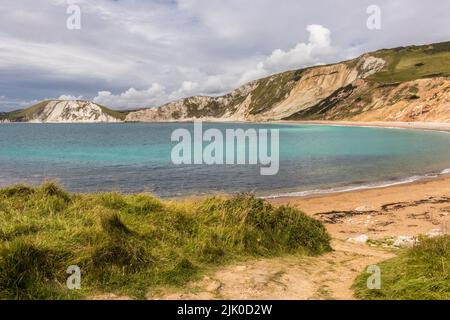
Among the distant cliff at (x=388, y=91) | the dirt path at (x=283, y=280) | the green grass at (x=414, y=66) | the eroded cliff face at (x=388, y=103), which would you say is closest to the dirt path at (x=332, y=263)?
the dirt path at (x=283, y=280)

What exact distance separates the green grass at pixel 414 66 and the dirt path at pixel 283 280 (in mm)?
150809

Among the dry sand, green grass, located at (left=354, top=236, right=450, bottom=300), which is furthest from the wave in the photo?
green grass, located at (left=354, top=236, right=450, bottom=300)

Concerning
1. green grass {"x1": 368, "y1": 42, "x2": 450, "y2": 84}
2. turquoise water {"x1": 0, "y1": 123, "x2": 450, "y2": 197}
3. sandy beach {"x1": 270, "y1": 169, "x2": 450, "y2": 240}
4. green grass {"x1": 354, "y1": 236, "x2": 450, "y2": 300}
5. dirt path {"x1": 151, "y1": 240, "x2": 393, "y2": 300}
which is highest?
green grass {"x1": 368, "y1": 42, "x2": 450, "y2": 84}

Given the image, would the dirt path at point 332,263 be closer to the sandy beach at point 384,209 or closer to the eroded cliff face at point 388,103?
the sandy beach at point 384,209

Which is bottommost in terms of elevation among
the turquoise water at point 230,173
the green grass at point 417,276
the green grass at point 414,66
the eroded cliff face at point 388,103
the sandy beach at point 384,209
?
the sandy beach at point 384,209

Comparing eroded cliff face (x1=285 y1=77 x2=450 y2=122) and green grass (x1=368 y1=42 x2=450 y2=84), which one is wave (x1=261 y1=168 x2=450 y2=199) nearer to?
eroded cliff face (x1=285 y1=77 x2=450 y2=122)

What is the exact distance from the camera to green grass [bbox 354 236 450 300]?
6.18 meters

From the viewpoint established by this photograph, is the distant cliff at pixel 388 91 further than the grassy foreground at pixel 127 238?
Yes

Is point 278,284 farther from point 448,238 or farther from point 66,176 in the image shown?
point 66,176

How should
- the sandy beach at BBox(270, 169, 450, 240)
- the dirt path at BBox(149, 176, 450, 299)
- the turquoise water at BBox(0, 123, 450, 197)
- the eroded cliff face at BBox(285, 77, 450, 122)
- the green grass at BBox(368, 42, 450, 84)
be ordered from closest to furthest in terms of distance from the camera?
the dirt path at BBox(149, 176, 450, 299), the sandy beach at BBox(270, 169, 450, 240), the turquoise water at BBox(0, 123, 450, 197), the eroded cliff face at BBox(285, 77, 450, 122), the green grass at BBox(368, 42, 450, 84)

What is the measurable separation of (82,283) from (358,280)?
4775 millimetres

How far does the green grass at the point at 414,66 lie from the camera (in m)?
153

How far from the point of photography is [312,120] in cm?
17662

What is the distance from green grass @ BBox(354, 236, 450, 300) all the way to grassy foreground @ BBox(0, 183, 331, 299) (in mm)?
2371
